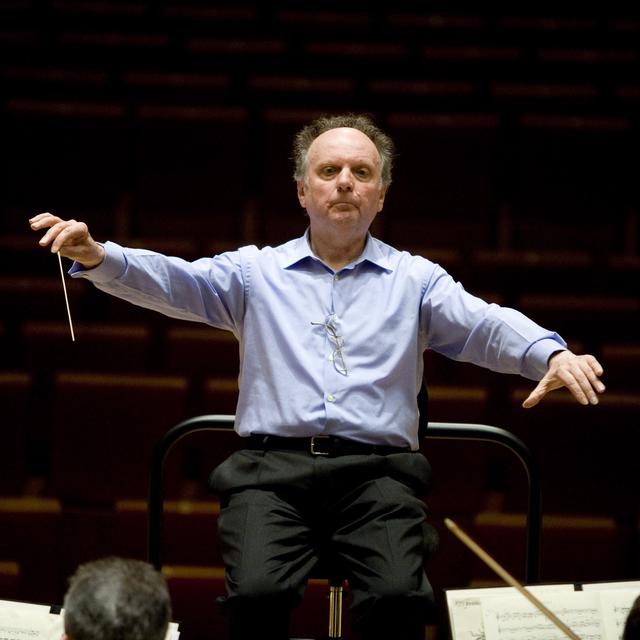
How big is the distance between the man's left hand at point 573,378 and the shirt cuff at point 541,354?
1cm

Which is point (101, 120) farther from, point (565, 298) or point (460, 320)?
point (460, 320)

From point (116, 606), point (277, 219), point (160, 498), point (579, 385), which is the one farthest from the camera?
point (277, 219)

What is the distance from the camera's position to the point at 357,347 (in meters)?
0.65

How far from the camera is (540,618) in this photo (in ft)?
1.94

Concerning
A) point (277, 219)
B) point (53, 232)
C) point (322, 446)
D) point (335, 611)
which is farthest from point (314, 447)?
point (277, 219)

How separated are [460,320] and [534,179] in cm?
83

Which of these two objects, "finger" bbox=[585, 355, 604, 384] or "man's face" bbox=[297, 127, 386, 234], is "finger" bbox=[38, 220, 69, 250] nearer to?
"man's face" bbox=[297, 127, 386, 234]

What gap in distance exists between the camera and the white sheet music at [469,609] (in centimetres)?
59

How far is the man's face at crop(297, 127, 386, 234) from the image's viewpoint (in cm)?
68

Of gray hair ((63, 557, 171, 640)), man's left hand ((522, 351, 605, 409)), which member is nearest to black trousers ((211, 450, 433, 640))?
man's left hand ((522, 351, 605, 409))

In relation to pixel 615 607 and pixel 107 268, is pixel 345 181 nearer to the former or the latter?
pixel 107 268

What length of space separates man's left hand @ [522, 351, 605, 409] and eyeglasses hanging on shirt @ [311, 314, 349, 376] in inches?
5.0

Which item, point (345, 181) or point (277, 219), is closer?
point (345, 181)

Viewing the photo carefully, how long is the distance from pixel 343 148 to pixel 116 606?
1.38 feet
